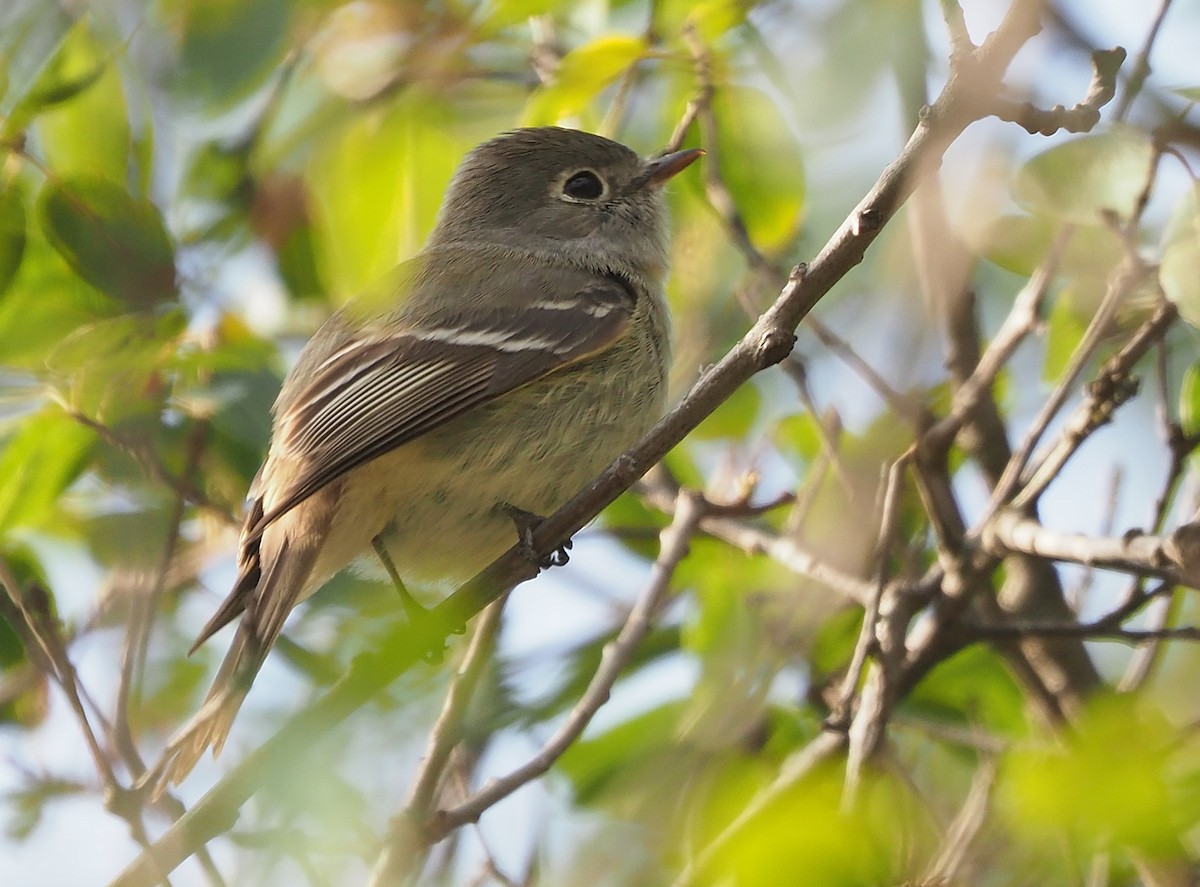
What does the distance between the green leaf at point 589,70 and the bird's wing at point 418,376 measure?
2.34ft

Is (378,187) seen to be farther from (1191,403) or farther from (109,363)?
(1191,403)

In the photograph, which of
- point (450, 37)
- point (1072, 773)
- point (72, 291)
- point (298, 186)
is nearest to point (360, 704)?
point (1072, 773)

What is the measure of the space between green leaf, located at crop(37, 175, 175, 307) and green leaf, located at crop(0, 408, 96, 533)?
431 mm

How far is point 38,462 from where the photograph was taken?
375 cm

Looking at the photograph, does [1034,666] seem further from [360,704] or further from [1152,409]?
[360,704]

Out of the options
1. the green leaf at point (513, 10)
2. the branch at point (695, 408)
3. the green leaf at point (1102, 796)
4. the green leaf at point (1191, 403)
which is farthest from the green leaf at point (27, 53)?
the green leaf at point (1191, 403)

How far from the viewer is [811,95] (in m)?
2.75

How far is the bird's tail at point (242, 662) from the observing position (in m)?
3.26

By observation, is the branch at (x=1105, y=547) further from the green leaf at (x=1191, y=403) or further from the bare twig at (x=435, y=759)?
the bare twig at (x=435, y=759)

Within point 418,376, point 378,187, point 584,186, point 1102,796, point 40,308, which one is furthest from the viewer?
point 584,186

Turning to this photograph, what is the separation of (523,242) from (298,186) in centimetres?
94

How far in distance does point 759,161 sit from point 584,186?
1.51 meters

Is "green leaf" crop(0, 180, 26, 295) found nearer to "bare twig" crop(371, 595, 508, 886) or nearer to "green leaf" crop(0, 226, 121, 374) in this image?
"green leaf" crop(0, 226, 121, 374)

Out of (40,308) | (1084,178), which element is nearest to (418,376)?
(40,308)
